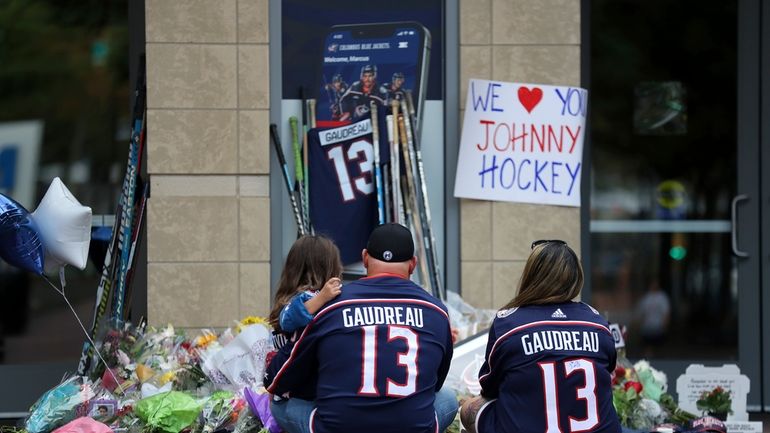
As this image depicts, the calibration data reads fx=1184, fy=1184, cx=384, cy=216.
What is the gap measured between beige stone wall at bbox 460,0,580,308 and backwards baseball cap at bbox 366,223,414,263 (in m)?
2.72

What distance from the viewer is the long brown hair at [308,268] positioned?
5.10 meters

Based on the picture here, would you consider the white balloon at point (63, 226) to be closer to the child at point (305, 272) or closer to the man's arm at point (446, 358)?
the child at point (305, 272)

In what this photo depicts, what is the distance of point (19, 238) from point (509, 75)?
3154 mm

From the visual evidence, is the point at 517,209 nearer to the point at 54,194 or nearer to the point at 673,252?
the point at 673,252

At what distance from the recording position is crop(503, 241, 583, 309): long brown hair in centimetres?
461

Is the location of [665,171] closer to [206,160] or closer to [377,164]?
[377,164]

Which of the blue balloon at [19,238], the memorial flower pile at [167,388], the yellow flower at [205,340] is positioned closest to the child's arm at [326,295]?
the memorial flower pile at [167,388]

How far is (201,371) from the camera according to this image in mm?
6168

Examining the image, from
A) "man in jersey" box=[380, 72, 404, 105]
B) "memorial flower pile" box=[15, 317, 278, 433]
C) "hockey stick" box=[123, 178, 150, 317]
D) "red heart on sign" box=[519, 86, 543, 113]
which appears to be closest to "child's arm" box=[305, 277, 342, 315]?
"memorial flower pile" box=[15, 317, 278, 433]

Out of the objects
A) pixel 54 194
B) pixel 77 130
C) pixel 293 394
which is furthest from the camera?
pixel 77 130

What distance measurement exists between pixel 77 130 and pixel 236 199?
1.86 m

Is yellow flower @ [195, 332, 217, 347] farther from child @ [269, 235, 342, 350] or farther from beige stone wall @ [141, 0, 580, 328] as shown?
child @ [269, 235, 342, 350]

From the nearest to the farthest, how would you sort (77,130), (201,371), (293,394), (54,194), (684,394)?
(293,394) < (54,194) < (201,371) < (684,394) < (77,130)

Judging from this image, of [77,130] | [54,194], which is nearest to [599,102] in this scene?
[77,130]
